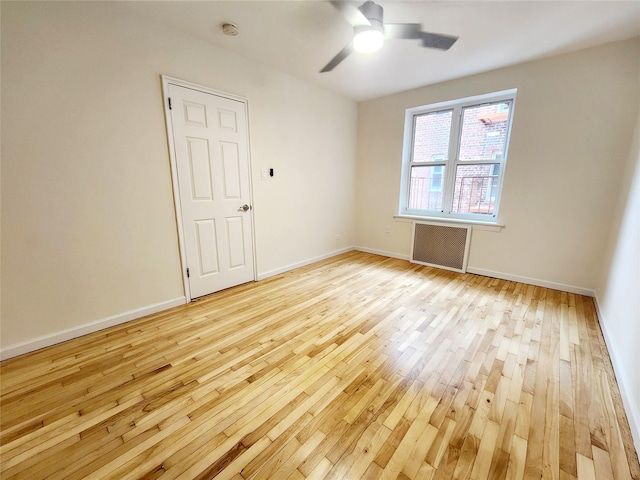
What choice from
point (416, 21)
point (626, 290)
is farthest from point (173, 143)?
point (626, 290)

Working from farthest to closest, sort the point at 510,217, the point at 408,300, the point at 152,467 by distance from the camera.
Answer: the point at 510,217, the point at 408,300, the point at 152,467

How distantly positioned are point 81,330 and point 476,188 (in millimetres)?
4635

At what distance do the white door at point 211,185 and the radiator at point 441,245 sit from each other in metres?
2.54

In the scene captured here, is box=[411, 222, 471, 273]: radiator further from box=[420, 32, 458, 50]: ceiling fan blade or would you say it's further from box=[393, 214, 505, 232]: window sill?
box=[420, 32, 458, 50]: ceiling fan blade

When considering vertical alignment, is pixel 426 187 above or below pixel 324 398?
above

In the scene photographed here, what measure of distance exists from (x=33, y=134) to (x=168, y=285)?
1505 mm

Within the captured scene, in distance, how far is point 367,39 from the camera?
193 cm

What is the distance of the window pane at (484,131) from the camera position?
10.7 feet

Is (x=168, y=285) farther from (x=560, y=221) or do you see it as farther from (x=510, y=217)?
(x=560, y=221)

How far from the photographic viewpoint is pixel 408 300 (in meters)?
2.73

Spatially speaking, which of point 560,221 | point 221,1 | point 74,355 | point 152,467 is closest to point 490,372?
point 152,467

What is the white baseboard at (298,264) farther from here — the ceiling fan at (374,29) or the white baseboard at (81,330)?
the ceiling fan at (374,29)

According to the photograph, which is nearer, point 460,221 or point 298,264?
point 460,221

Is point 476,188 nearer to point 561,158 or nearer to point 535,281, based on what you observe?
point 561,158
